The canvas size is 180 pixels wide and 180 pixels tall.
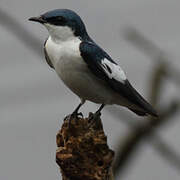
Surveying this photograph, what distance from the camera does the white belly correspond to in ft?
10.8

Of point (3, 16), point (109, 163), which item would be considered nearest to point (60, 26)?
point (3, 16)

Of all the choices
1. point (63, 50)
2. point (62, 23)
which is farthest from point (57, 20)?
point (63, 50)

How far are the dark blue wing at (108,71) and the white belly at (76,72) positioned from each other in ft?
0.10

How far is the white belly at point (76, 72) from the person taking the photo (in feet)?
10.8

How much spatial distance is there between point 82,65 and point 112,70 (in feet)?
0.57

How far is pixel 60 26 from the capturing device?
11.1 feet

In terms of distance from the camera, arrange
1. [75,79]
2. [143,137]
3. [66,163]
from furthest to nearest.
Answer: [75,79]
[143,137]
[66,163]

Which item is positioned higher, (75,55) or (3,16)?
(3,16)

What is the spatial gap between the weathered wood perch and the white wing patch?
30.8 inches

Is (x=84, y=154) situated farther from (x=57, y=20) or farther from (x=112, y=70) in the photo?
(x=57, y=20)

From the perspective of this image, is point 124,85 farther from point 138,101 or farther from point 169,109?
point 169,109

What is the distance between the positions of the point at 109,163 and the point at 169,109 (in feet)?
1.58

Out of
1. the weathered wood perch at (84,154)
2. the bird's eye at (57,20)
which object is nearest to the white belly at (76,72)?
the bird's eye at (57,20)

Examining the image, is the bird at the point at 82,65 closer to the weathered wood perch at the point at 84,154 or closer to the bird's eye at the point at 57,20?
the bird's eye at the point at 57,20
